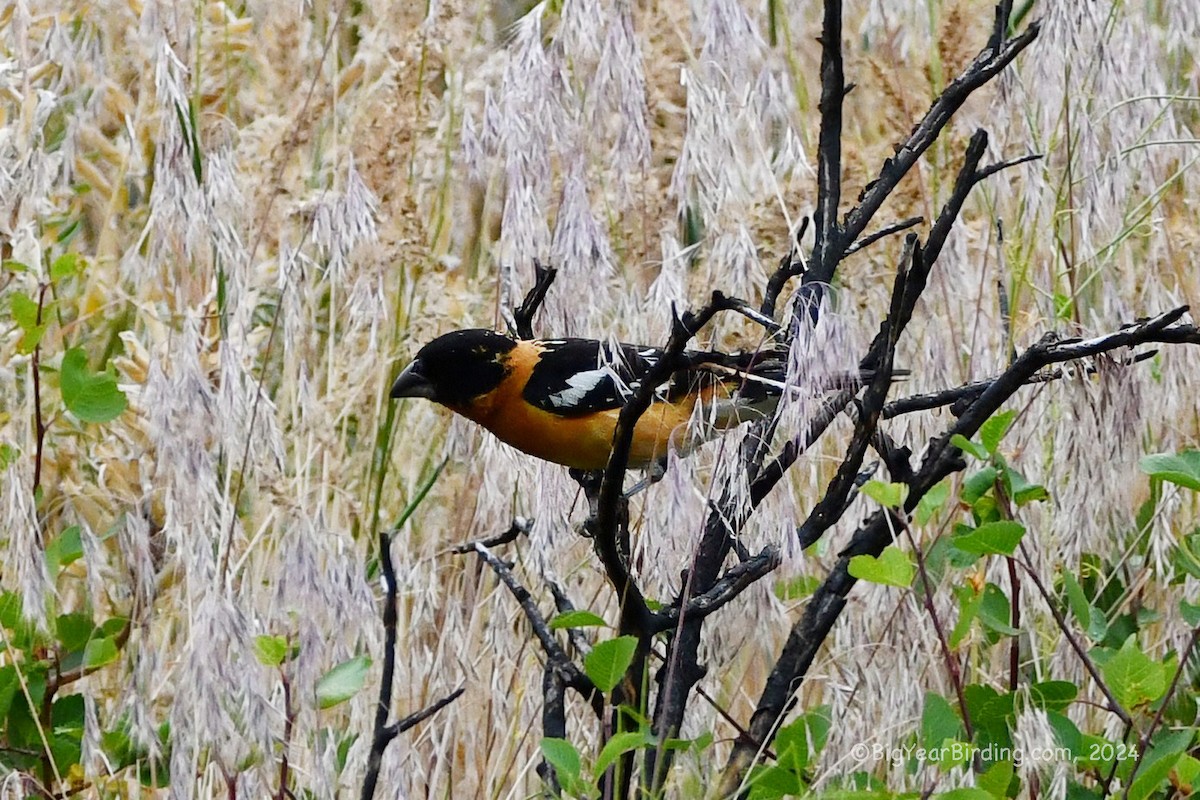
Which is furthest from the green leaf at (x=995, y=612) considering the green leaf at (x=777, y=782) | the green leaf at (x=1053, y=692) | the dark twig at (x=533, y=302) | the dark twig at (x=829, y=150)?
the dark twig at (x=533, y=302)

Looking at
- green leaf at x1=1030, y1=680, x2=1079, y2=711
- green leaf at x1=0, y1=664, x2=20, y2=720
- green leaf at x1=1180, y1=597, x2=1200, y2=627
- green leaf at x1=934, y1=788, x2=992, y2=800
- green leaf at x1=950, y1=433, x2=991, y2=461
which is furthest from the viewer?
green leaf at x1=0, y1=664, x2=20, y2=720

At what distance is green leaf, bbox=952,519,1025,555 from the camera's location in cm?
147

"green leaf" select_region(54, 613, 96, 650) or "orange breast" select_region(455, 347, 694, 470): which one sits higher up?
"orange breast" select_region(455, 347, 694, 470)

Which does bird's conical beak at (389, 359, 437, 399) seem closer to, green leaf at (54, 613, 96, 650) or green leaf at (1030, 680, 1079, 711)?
green leaf at (54, 613, 96, 650)

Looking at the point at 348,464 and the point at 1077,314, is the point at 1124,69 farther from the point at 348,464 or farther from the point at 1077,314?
the point at 348,464

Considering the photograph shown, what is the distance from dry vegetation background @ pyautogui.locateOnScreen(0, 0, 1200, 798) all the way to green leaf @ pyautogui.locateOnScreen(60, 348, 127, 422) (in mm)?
54

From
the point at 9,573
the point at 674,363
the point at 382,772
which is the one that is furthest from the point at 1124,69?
the point at 9,573

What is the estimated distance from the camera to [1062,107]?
89.5 inches

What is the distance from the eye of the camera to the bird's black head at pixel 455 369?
2.66m

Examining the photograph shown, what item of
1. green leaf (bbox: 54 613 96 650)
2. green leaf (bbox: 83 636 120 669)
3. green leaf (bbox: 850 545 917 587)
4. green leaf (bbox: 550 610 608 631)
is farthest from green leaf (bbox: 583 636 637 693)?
green leaf (bbox: 54 613 96 650)

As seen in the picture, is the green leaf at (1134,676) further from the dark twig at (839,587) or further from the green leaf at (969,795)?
the green leaf at (969,795)

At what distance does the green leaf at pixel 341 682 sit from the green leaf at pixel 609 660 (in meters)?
0.37

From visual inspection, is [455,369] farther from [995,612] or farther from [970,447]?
[970,447]

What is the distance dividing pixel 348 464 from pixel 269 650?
1204 millimetres
